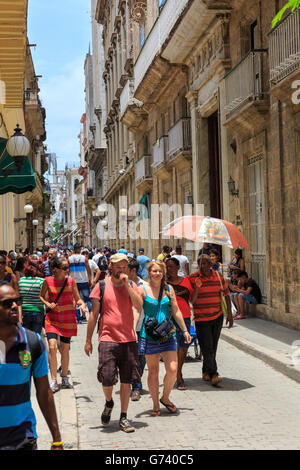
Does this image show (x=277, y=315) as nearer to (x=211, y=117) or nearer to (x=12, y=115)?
(x=211, y=117)

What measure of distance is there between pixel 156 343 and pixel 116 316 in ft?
2.50

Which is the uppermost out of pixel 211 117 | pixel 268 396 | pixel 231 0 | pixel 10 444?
pixel 231 0

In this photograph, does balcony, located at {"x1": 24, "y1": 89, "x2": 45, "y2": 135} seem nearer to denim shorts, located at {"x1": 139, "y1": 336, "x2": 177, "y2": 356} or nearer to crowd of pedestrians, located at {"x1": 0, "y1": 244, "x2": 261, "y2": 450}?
crowd of pedestrians, located at {"x1": 0, "y1": 244, "x2": 261, "y2": 450}

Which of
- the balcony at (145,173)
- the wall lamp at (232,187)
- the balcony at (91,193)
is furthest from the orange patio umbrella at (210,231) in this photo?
the balcony at (91,193)

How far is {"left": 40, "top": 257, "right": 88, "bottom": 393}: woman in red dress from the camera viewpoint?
8328 millimetres

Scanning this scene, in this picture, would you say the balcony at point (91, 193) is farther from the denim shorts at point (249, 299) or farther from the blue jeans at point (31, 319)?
the blue jeans at point (31, 319)

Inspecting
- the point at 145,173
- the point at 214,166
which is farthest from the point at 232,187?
the point at 145,173

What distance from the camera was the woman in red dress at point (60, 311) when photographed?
328 inches

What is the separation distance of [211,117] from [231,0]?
4.59 metres

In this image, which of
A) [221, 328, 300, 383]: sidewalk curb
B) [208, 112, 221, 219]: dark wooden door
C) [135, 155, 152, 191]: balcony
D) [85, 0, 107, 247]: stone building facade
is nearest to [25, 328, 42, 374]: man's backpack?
[221, 328, 300, 383]: sidewalk curb

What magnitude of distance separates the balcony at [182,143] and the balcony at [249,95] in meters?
5.87

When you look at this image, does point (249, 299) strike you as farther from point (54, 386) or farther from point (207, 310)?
point (54, 386)

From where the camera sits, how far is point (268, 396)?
7.71 m
